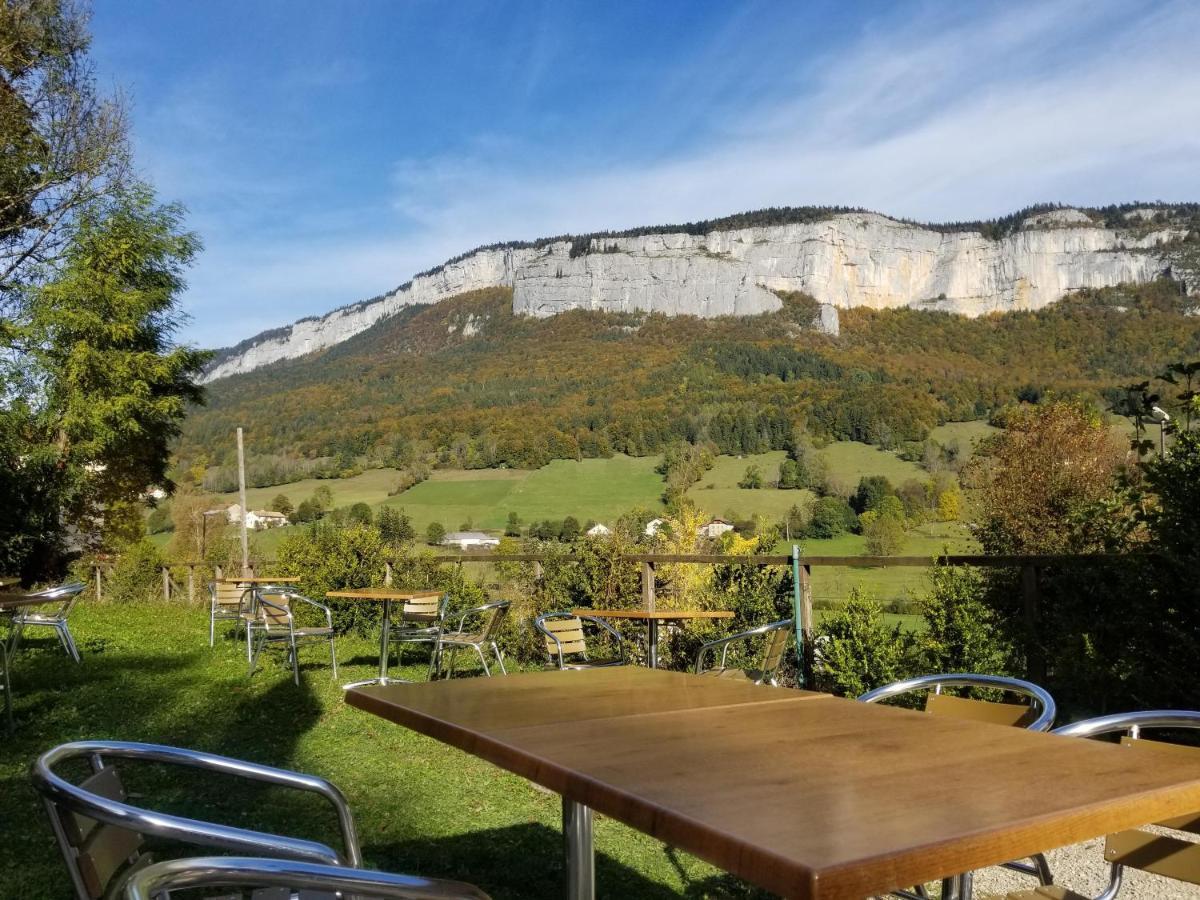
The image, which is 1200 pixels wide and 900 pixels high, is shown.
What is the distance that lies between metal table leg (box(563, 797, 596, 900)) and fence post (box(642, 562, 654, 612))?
213 inches

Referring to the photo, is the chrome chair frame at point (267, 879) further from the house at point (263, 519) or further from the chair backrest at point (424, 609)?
the house at point (263, 519)

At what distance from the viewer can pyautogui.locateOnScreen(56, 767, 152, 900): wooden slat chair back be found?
1041mm

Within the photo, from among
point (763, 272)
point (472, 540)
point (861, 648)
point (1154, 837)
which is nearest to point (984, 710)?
point (1154, 837)

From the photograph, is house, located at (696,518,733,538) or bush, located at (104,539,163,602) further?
bush, located at (104,539,163,602)

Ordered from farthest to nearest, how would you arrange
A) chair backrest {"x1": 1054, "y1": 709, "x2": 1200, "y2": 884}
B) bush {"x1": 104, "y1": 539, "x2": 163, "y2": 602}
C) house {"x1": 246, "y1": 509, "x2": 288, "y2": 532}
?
1. house {"x1": 246, "y1": 509, "x2": 288, "y2": 532}
2. bush {"x1": 104, "y1": 539, "x2": 163, "y2": 602}
3. chair backrest {"x1": 1054, "y1": 709, "x2": 1200, "y2": 884}

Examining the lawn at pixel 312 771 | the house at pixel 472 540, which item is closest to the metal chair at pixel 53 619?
the lawn at pixel 312 771

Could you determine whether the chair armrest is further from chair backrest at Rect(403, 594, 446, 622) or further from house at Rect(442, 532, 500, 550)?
house at Rect(442, 532, 500, 550)

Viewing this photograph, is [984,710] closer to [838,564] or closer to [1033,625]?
[1033,625]

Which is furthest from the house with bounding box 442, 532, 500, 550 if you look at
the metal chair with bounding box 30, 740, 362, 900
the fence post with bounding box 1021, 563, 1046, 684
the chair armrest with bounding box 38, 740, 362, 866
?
the metal chair with bounding box 30, 740, 362, 900

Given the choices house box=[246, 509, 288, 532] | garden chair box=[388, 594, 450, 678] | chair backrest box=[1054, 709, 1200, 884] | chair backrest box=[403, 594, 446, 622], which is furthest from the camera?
house box=[246, 509, 288, 532]

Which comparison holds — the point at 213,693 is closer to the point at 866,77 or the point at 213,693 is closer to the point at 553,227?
the point at 866,77

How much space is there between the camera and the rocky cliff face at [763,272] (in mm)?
47344

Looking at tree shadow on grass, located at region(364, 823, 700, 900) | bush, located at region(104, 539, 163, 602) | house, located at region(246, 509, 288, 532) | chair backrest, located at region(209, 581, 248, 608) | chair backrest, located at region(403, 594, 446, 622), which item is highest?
chair backrest, located at region(403, 594, 446, 622)

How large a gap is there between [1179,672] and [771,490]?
2482cm
